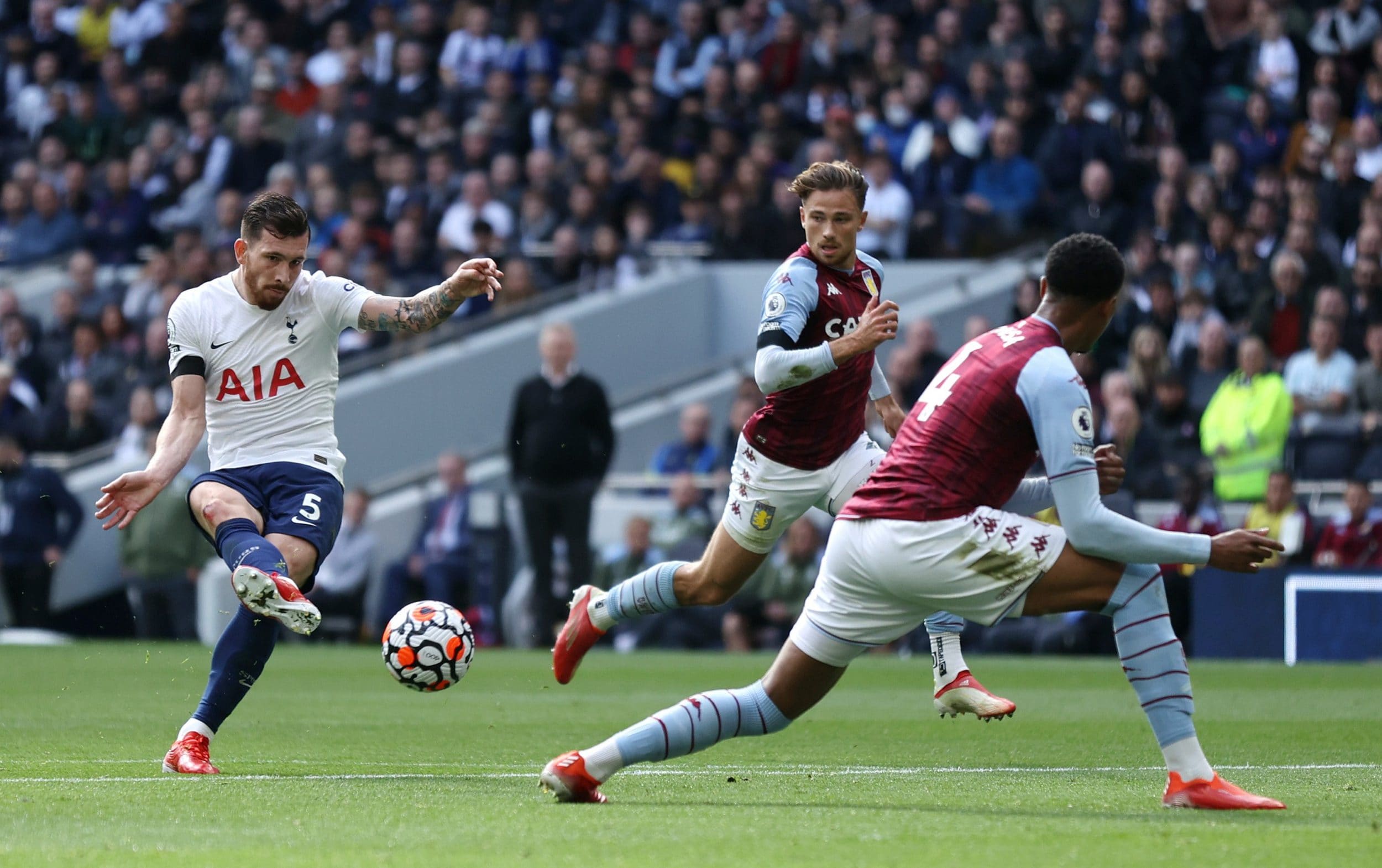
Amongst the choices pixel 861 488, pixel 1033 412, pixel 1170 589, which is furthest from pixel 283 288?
pixel 1170 589

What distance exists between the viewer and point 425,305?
815cm

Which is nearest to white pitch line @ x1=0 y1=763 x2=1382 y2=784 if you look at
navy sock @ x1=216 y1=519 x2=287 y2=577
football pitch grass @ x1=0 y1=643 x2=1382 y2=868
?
football pitch grass @ x1=0 y1=643 x2=1382 y2=868

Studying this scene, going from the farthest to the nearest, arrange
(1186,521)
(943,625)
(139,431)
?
(139,431) < (1186,521) < (943,625)

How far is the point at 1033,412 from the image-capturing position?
6.08 meters

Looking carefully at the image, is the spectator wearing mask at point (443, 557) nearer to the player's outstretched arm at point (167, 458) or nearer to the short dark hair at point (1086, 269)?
the player's outstretched arm at point (167, 458)

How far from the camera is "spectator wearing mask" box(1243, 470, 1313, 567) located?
15.6 metres

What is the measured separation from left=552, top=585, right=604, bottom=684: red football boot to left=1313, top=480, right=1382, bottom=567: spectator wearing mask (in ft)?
27.7

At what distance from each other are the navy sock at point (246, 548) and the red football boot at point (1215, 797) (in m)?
3.18

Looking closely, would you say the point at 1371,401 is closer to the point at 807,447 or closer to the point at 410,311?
the point at 807,447

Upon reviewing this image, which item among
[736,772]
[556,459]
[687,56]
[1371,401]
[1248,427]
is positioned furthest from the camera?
[687,56]

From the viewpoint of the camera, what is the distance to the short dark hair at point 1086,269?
6.23 metres

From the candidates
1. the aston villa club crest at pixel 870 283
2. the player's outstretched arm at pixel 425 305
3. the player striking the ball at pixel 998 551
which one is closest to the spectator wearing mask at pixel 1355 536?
the aston villa club crest at pixel 870 283

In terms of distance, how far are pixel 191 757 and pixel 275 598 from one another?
38.0 inches

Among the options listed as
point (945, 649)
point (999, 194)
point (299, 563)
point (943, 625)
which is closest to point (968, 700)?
point (945, 649)
